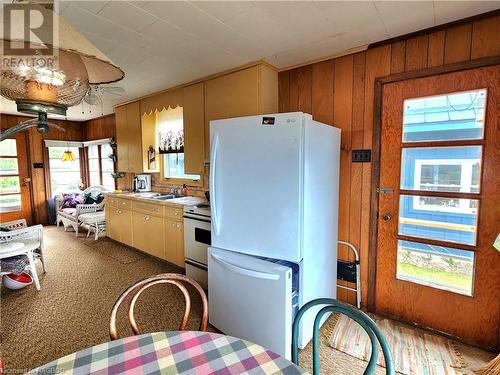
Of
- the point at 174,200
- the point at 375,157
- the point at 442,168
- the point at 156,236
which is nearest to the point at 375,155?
the point at 375,157

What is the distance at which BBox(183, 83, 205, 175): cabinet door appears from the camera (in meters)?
3.23

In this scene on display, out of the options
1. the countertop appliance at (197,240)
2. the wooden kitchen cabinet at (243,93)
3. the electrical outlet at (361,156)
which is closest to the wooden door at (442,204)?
the electrical outlet at (361,156)

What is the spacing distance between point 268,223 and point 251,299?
0.55 meters

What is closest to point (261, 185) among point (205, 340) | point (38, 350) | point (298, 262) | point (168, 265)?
point (298, 262)

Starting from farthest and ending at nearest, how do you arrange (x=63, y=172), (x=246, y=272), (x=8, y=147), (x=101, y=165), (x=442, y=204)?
1. (x=63, y=172)
2. (x=101, y=165)
3. (x=8, y=147)
4. (x=442, y=204)
5. (x=246, y=272)

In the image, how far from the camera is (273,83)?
285cm

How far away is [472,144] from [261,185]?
1586mm

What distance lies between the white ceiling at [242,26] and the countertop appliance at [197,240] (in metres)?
1.56

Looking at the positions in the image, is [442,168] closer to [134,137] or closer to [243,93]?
[243,93]

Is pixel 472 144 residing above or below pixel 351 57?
below

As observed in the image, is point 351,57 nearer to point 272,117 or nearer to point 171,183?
point 272,117

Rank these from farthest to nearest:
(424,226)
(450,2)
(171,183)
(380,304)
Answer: (171,183)
(380,304)
(424,226)
(450,2)

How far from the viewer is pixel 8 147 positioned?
543cm

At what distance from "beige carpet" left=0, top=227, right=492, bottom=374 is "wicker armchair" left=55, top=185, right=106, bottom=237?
135 cm
